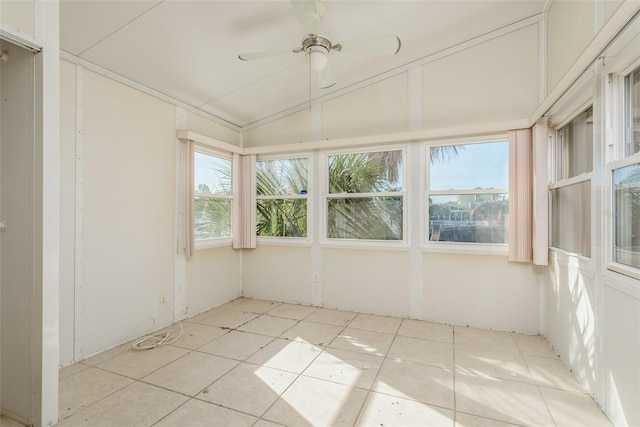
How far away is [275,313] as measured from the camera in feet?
12.2

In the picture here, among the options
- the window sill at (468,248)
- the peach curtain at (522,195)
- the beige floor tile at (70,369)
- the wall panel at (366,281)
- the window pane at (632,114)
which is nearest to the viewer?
the window pane at (632,114)

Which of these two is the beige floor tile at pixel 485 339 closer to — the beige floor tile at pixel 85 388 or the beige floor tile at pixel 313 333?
the beige floor tile at pixel 313 333

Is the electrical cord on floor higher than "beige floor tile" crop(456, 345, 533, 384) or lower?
higher

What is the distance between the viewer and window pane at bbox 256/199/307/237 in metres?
4.13

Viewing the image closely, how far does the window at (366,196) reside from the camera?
3637 millimetres

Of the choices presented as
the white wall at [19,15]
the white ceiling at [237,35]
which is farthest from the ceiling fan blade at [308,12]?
the white wall at [19,15]

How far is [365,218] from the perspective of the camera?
380cm

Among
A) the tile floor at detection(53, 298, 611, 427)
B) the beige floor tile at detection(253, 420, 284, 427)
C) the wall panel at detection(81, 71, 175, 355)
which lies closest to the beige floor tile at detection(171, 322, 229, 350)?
the tile floor at detection(53, 298, 611, 427)

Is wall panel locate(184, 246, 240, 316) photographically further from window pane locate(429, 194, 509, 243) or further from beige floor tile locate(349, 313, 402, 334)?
window pane locate(429, 194, 509, 243)

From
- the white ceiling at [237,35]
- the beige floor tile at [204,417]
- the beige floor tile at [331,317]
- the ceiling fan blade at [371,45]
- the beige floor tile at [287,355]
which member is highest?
the white ceiling at [237,35]

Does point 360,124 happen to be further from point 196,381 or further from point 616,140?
point 196,381

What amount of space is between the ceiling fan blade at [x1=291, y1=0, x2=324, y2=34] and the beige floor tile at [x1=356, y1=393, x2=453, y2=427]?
8.27 feet

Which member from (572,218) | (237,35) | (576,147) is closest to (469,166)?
(576,147)

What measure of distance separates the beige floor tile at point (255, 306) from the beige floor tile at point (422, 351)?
5.64 feet
